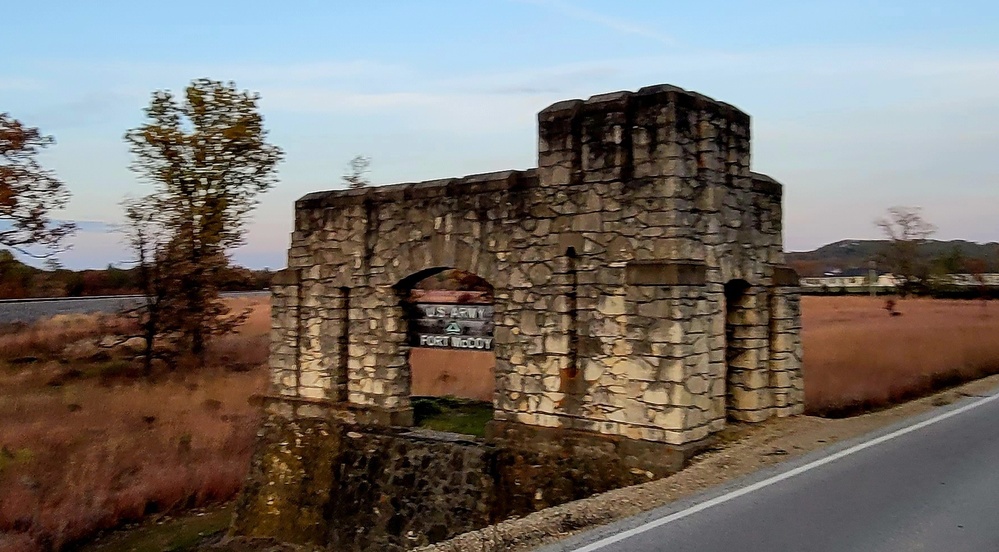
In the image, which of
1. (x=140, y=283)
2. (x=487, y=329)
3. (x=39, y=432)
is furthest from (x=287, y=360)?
(x=140, y=283)

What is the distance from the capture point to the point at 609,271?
32.0 ft

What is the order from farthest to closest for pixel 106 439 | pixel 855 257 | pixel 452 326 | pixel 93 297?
pixel 855 257 < pixel 93 297 < pixel 106 439 < pixel 452 326

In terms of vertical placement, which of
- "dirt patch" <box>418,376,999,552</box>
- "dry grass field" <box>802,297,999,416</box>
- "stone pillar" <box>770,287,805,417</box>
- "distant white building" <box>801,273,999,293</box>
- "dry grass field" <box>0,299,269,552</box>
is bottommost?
"dry grass field" <box>0,299,269,552</box>

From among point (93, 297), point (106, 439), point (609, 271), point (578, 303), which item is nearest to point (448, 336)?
point (578, 303)

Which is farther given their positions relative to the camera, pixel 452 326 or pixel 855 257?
pixel 855 257

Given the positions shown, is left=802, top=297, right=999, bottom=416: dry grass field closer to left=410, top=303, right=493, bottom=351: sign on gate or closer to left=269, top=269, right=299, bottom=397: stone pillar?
left=410, top=303, right=493, bottom=351: sign on gate

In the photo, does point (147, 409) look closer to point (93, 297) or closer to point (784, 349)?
point (784, 349)

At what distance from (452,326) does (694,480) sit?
15.1 ft

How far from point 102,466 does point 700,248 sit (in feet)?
42.9

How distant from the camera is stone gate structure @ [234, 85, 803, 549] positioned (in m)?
9.34

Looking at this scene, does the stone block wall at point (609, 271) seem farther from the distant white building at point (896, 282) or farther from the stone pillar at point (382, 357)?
the distant white building at point (896, 282)

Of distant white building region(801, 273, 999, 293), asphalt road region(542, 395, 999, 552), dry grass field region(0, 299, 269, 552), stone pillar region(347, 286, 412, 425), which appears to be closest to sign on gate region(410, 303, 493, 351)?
stone pillar region(347, 286, 412, 425)

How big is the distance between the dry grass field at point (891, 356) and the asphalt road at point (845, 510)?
4804 millimetres

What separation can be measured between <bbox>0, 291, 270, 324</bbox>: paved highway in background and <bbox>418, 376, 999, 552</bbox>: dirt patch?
96.7 ft
